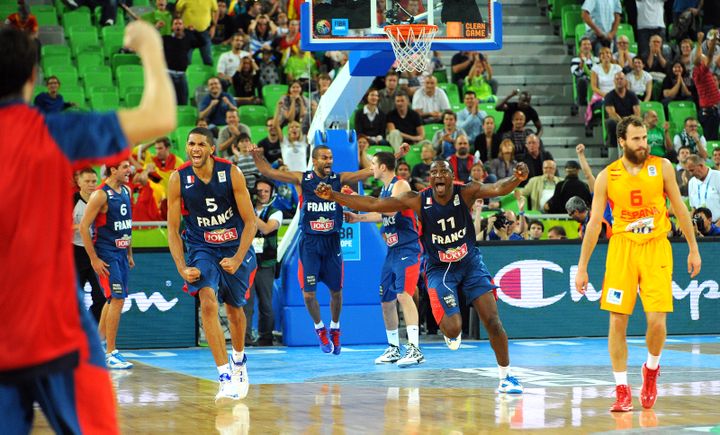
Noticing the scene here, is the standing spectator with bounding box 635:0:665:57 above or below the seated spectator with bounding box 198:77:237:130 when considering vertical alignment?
above

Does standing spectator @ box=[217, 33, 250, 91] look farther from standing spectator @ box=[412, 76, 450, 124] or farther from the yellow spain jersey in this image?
the yellow spain jersey

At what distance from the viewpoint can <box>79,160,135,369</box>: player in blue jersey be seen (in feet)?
39.7

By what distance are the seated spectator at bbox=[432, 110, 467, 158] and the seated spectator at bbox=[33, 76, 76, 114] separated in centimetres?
592

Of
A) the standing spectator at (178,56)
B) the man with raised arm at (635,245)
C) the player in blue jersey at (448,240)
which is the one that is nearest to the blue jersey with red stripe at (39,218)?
the man with raised arm at (635,245)

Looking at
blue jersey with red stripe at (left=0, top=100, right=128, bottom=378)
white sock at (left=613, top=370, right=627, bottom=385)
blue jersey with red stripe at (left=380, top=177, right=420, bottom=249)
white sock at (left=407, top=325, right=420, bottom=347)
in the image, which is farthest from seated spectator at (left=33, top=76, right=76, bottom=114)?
blue jersey with red stripe at (left=0, top=100, right=128, bottom=378)

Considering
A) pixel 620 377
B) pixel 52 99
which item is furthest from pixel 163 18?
pixel 620 377

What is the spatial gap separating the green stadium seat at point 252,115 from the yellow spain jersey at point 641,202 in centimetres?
1130

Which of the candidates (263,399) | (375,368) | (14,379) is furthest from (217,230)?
(14,379)

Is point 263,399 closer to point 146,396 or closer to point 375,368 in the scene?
point 146,396

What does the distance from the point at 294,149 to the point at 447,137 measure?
262 cm

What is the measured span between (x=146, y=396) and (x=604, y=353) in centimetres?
619

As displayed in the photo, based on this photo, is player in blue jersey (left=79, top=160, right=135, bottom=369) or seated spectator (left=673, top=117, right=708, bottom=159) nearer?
player in blue jersey (left=79, top=160, right=135, bottom=369)

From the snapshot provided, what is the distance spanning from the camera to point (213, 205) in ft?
30.3

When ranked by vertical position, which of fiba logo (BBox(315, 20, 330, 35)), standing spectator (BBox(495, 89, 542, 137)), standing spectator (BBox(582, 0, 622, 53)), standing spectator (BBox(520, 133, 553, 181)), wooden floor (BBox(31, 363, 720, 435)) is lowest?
wooden floor (BBox(31, 363, 720, 435))
